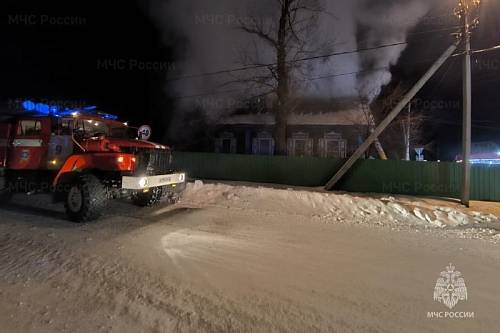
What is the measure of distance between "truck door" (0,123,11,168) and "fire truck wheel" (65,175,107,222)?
309 cm

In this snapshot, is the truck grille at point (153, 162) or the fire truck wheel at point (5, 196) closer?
the truck grille at point (153, 162)

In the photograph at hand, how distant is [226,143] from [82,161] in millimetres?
20571

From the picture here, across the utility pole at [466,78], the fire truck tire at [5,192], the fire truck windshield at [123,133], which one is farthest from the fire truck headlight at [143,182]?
the utility pole at [466,78]

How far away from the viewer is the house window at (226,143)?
95.3 feet

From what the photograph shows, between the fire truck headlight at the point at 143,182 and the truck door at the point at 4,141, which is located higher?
the truck door at the point at 4,141

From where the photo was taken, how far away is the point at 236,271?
Result: 5.37 meters

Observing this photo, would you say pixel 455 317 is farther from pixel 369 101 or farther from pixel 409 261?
pixel 369 101

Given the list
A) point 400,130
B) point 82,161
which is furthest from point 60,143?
point 400,130

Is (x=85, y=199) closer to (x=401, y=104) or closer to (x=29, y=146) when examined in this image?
(x=29, y=146)

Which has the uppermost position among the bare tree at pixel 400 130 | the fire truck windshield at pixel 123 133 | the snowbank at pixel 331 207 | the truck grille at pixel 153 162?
the bare tree at pixel 400 130

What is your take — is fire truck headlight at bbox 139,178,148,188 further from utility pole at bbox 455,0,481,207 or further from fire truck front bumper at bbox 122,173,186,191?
utility pole at bbox 455,0,481,207

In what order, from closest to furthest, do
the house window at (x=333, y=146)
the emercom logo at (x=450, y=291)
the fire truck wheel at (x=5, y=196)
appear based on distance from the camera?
the emercom logo at (x=450, y=291) < the fire truck wheel at (x=5, y=196) < the house window at (x=333, y=146)

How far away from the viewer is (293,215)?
10.3 metres

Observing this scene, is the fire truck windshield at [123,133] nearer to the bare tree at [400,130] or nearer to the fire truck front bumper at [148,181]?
the fire truck front bumper at [148,181]
